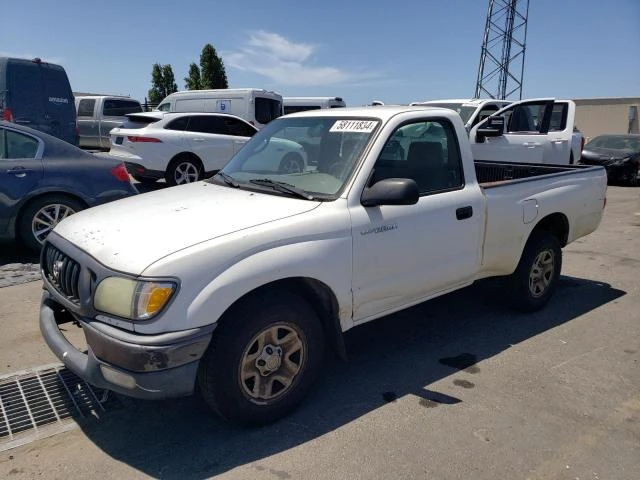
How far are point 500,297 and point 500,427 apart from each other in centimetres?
207

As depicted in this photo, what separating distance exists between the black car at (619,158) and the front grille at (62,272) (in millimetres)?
15218

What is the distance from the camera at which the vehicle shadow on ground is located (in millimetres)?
2939

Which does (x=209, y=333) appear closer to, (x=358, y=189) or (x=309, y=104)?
(x=358, y=189)

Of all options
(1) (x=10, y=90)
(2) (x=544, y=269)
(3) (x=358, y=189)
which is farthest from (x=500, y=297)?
(1) (x=10, y=90)

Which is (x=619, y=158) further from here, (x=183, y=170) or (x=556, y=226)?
(x=183, y=170)

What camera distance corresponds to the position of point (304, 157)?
12.7ft

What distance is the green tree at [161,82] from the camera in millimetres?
35906

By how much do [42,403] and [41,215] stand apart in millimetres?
3424

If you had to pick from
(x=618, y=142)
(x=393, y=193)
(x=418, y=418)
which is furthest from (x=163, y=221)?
(x=618, y=142)

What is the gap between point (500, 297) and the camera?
16.7ft

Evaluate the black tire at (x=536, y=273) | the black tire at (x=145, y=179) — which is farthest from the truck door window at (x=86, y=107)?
the black tire at (x=536, y=273)

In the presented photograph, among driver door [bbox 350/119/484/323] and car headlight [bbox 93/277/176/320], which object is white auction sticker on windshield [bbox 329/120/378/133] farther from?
car headlight [bbox 93/277/176/320]

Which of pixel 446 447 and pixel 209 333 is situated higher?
pixel 209 333

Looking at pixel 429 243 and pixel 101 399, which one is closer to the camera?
pixel 101 399
